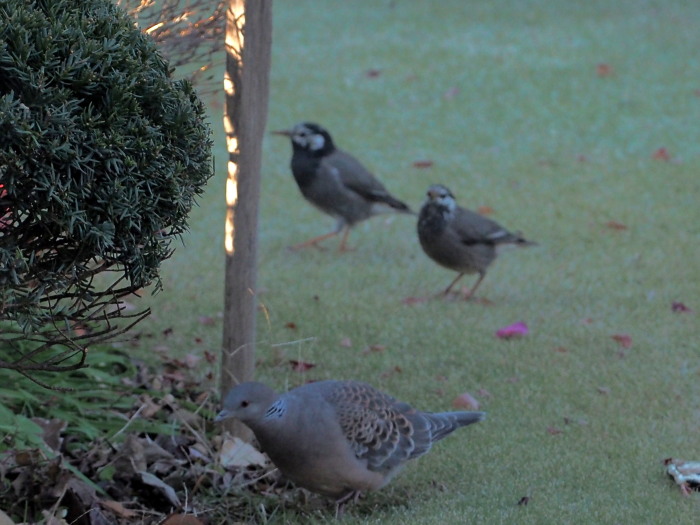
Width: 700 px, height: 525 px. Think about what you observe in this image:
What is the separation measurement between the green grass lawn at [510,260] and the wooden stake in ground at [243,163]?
0.39 meters

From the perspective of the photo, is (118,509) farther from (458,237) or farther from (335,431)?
(458,237)

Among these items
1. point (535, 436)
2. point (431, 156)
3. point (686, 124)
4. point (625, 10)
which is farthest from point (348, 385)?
point (625, 10)

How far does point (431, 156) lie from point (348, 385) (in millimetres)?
6471

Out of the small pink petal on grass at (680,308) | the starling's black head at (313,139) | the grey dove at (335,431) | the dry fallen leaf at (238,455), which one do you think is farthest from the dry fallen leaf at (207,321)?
the small pink petal on grass at (680,308)

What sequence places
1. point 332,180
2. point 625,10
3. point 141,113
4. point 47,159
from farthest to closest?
1. point 625,10
2. point 332,180
3. point 141,113
4. point 47,159

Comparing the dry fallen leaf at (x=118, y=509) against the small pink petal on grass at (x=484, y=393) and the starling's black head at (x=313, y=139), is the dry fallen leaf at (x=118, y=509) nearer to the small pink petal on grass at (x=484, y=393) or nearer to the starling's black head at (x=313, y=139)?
the small pink petal on grass at (x=484, y=393)

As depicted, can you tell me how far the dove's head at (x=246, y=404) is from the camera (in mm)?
3930

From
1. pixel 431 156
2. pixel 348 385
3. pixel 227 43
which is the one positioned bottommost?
pixel 431 156

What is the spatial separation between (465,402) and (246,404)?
61.5 inches

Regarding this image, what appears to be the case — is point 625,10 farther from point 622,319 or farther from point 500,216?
point 622,319

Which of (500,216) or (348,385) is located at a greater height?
(348,385)

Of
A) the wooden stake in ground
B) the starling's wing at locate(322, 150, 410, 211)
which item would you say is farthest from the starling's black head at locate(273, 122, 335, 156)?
the wooden stake in ground

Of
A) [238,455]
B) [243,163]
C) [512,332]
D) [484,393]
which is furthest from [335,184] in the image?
[238,455]

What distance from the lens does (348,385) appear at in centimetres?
431
